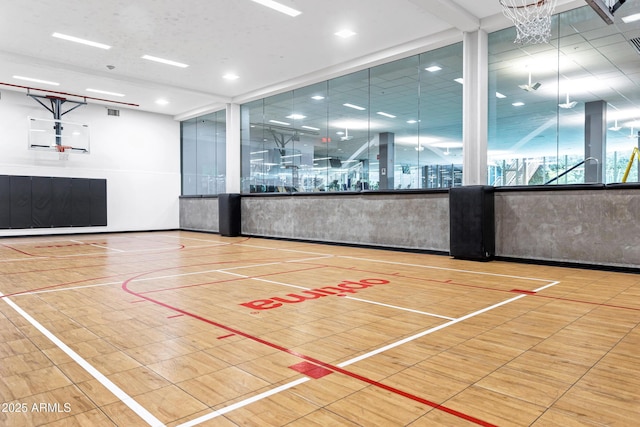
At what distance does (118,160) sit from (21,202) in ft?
11.3

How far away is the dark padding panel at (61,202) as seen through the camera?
46.7 feet

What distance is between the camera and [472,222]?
7.92 metres

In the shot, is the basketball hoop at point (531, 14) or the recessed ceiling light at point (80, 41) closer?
the basketball hoop at point (531, 14)

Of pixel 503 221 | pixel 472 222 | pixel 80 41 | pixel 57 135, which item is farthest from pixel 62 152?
pixel 503 221

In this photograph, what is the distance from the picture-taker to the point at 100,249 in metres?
10.3

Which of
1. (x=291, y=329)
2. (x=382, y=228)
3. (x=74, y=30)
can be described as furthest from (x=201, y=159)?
(x=291, y=329)

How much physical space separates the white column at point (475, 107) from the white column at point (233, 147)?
8.19 m

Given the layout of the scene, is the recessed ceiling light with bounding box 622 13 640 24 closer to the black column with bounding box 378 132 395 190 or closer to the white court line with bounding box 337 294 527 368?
the black column with bounding box 378 132 395 190

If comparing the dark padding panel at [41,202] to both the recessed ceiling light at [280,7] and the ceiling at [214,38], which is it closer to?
the ceiling at [214,38]

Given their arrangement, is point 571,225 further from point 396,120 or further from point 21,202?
point 21,202

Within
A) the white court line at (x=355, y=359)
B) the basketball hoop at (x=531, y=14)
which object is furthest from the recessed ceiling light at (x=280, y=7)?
the white court line at (x=355, y=359)

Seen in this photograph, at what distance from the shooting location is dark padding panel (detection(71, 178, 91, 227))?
48.0ft

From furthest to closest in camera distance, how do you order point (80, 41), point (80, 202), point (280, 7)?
point (80, 202) → point (80, 41) → point (280, 7)

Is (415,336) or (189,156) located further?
(189,156)
